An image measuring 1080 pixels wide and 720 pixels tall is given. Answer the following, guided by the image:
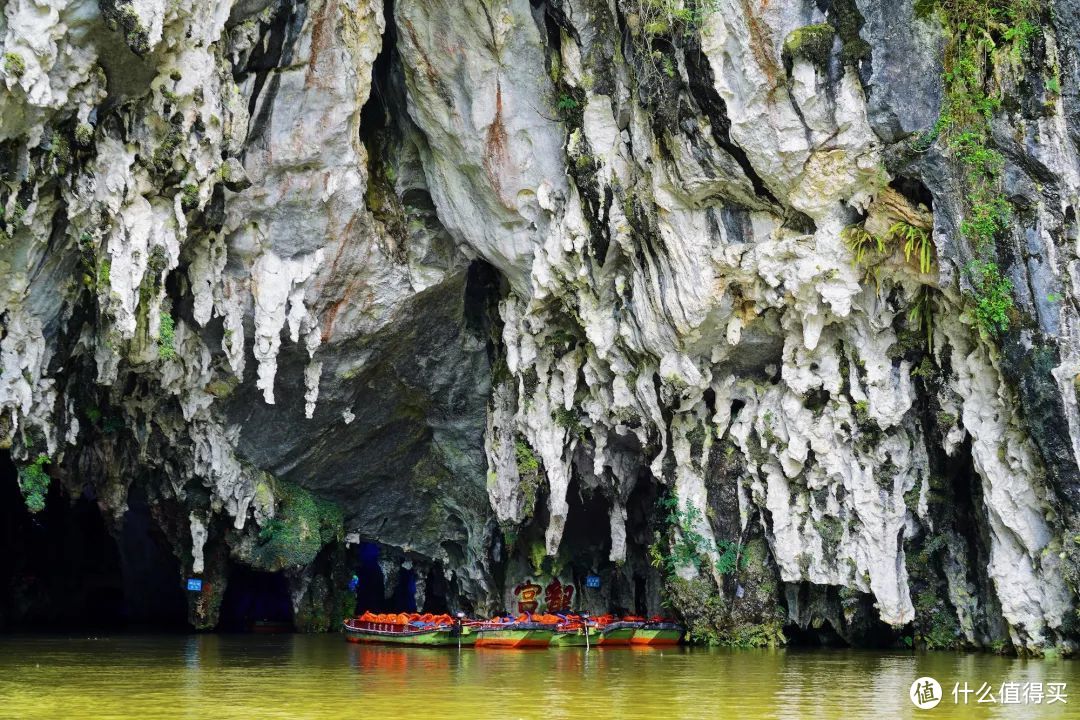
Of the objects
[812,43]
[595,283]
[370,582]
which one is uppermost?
[812,43]

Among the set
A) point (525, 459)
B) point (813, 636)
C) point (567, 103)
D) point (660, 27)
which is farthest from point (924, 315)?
point (525, 459)

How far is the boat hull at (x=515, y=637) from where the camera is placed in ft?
76.1

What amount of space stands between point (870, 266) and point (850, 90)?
2935 millimetres

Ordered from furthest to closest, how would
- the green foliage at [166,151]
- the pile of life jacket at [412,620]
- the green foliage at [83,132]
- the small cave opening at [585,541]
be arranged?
the small cave opening at [585,541] → the pile of life jacket at [412,620] → the green foliage at [166,151] → the green foliage at [83,132]

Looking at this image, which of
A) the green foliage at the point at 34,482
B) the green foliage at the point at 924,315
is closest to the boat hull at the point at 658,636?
the green foliage at the point at 924,315

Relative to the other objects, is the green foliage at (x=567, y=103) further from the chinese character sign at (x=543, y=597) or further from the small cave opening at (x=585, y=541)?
the chinese character sign at (x=543, y=597)

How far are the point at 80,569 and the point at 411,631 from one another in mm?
12380

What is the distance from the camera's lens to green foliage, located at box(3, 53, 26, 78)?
15062 mm

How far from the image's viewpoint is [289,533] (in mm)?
25797

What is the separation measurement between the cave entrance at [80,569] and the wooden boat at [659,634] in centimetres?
1193

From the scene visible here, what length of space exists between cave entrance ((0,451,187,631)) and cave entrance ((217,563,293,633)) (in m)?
1.26

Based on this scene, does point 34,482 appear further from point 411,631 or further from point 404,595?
point 404,595

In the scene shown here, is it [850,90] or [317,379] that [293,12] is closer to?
[317,379]

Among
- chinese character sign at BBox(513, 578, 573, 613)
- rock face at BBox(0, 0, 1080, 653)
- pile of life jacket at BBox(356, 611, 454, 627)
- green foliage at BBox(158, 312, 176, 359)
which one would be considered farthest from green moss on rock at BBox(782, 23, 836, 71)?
chinese character sign at BBox(513, 578, 573, 613)
